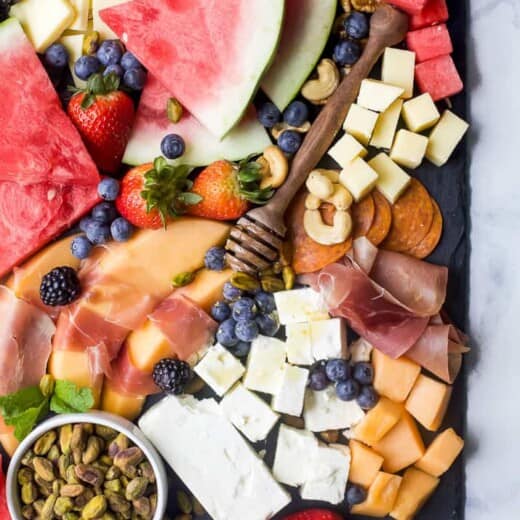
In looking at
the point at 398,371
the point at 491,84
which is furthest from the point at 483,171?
the point at 398,371

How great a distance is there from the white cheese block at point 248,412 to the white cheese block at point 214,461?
0.07ft

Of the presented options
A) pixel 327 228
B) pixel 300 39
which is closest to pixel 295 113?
pixel 300 39

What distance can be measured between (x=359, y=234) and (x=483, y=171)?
1.06ft

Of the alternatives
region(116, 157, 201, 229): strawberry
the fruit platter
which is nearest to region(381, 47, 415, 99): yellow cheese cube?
the fruit platter

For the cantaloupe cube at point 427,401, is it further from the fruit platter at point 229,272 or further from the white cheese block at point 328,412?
the white cheese block at point 328,412

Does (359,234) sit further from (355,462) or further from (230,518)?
(230,518)

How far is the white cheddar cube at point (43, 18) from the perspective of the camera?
1818mm

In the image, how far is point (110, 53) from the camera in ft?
5.94

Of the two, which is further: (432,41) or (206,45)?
(432,41)

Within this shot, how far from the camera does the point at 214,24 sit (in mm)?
1716

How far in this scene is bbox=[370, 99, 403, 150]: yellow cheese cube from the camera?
183 centimetres

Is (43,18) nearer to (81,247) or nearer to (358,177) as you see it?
(81,247)

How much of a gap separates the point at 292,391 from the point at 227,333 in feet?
0.63

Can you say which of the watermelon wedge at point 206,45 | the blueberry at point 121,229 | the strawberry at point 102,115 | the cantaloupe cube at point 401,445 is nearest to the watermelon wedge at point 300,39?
the watermelon wedge at point 206,45
